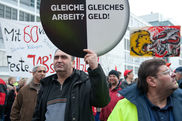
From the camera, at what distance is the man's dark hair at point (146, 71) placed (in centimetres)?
192

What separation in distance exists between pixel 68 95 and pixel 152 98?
833 millimetres

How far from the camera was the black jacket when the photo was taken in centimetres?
195

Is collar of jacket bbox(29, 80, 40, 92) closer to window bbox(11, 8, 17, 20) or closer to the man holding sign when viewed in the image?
the man holding sign

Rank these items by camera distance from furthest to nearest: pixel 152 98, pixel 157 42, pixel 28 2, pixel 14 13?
pixel 28 2 → pixel 14 13 → pixel 157 42 → pixel 152 98

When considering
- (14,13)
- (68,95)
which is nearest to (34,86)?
(68,95)

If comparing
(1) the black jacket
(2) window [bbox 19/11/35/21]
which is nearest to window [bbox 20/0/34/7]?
(2) window [bbox 19/11/35/21]

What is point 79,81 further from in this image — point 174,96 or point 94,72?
point 174,96

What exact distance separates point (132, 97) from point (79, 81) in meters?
0.70

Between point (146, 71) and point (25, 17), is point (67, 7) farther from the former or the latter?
point (25, 17)

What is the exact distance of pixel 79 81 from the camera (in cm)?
237

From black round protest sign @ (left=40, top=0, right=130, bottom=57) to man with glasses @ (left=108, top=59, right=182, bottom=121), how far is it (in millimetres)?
417

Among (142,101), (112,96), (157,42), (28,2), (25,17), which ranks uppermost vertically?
(28,2)

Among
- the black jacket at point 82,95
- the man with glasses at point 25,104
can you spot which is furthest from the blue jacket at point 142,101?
the man with glasses at point 25,104

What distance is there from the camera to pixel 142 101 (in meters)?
1.82
